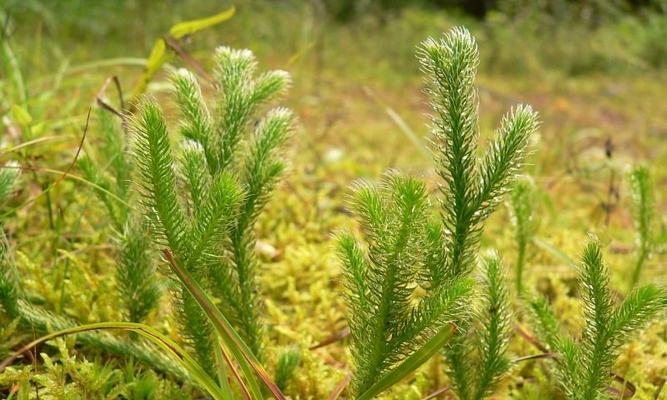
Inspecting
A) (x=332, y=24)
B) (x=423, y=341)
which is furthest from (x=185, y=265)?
(x=332, y=24)

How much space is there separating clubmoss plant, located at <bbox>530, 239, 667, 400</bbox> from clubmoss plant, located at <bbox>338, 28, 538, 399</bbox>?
0.17 meters

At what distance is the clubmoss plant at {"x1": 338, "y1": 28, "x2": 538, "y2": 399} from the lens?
868 millimetres

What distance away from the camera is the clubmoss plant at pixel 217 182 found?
92 centimetres

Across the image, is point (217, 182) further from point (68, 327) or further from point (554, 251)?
point (554, 251)

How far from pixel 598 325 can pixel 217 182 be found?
606 mm

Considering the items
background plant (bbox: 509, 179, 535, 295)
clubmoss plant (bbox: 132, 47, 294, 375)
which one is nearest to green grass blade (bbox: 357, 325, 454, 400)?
clubmoss plant (bbox: 132, 47, 294, 375)

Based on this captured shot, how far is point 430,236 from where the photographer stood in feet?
3.07

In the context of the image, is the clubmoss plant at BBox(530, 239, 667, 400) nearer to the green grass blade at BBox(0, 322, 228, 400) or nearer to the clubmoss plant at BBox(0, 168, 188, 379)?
the green grass blade at BBox(0, 322, 228, 400)

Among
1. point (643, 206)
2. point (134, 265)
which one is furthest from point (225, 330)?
point (643, 206)

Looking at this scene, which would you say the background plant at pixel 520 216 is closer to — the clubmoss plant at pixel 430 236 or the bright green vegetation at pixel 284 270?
the bright green vegetation at pixel 284 270

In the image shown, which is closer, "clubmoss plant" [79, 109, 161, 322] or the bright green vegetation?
the bright green vegetation

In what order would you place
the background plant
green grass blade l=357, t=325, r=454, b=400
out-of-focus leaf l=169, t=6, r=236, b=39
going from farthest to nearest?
out-of-focus leaf l=169, t=6, r=236, b=39, the background plant, green grass blade l=357, t=325, r=454, b=400

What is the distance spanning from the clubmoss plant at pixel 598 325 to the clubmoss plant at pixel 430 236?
17 cm

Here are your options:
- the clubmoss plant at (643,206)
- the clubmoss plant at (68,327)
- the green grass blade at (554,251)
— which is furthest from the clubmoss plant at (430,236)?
the green grass blade at (554,251)
